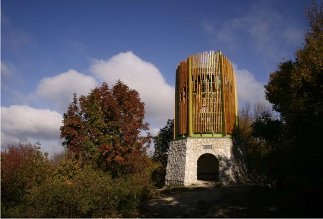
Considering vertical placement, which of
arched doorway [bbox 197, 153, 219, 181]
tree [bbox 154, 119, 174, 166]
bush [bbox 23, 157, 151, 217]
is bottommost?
bush [bbox 23, 157, 151, 217]

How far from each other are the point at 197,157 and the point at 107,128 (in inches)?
342

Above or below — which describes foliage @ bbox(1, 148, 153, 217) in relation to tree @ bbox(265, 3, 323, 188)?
below

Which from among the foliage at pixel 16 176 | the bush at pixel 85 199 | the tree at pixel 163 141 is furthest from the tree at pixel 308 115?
the tree at pixel 163 141

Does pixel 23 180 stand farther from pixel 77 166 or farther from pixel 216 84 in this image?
pixel 216 84

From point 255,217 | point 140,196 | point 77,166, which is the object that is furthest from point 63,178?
point 255,217

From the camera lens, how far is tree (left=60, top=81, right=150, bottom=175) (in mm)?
18797

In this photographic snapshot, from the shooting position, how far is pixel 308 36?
20062 millimetres

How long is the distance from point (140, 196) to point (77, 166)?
4.28 m

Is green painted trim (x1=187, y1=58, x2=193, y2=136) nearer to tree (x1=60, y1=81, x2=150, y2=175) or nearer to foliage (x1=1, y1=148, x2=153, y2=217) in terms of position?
tree (x1=60, y1=81, x2=150, y2=175)

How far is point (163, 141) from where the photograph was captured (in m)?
34.8

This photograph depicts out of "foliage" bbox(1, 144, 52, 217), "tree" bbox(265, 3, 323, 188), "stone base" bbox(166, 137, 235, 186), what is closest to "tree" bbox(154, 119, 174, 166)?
"stone base" bbox(166, 137, 235, 186)

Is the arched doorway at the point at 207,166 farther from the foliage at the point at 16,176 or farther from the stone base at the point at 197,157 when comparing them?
the foliage at the point at 16,176

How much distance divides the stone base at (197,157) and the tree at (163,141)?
850 cm

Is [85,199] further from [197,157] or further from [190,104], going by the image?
[190,104]
